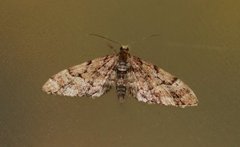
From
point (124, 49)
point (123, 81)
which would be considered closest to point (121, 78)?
point (123, 81)

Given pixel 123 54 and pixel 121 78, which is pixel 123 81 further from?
pixel 123 54

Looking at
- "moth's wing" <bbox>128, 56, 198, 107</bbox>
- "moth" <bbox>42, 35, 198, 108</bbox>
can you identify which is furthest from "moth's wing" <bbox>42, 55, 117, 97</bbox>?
"moth's wing" <bbox>128, 56, 198, 107</bbox>

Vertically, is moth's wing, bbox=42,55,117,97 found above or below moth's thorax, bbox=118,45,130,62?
below

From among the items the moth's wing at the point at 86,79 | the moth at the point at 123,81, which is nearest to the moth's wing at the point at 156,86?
the moth at the point at 123,81

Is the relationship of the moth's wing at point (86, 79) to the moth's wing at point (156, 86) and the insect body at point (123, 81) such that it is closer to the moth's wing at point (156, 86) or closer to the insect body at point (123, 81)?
the insect body at point (123, 81)

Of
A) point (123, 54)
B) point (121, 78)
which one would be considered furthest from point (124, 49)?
point (121, 78)

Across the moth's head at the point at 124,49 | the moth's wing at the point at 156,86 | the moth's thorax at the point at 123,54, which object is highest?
the moth's head at the point at 124,49

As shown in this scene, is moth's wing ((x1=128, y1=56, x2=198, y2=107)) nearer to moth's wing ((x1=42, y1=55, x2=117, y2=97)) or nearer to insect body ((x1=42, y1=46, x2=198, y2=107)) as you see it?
insect body ((x1=42, y1=46, x2=198, y2=107))

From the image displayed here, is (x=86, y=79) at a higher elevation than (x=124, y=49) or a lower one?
lower

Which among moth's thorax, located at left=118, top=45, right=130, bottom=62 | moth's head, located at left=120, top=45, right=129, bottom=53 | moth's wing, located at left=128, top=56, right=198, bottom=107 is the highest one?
moth's head, located at left=120, top=45, right=129, bottom=53
